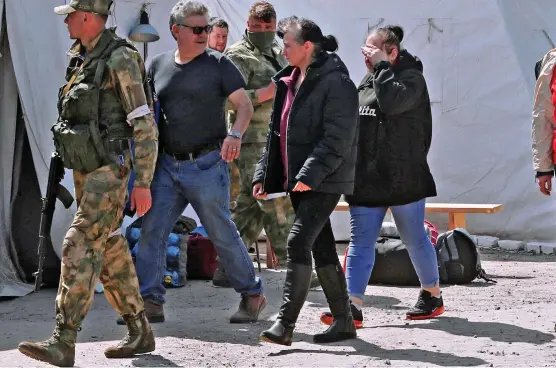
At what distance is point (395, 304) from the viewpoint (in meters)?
8.09

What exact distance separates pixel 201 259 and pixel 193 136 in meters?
2.49

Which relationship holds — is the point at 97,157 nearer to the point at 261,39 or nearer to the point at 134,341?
the point at 134,341

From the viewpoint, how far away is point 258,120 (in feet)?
28.3

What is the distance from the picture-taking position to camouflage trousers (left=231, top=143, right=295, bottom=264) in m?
8.67

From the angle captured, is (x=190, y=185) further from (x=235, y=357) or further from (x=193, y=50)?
(x=235, y=357)

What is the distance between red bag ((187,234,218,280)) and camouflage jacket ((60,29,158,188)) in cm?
348

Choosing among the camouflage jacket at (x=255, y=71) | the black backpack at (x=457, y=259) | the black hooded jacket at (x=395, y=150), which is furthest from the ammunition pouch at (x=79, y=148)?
the black backpack at (x=457, y=259)

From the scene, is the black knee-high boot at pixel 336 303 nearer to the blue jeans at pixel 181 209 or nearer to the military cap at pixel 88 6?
the blue jeans at pixel 181 209

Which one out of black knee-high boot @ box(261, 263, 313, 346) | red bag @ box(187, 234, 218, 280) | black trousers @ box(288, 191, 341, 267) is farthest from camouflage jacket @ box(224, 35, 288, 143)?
black knee-high boot @ box(261, 263, 313, 346)

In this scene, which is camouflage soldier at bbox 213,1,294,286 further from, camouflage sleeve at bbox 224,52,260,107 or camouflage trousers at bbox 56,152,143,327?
camouflage trousers at bbox 56,152,143,327

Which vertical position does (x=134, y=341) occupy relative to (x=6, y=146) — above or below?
below

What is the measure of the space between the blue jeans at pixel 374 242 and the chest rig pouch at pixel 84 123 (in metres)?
1.88

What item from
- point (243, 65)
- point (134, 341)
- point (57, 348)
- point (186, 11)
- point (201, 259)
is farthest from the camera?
point (201, 259)

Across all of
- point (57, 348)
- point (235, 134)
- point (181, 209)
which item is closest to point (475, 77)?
point (181, 209)
